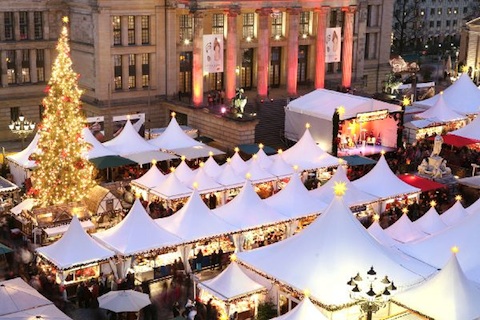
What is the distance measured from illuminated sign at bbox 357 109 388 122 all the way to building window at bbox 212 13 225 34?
1386 centimetres

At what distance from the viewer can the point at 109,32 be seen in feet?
189

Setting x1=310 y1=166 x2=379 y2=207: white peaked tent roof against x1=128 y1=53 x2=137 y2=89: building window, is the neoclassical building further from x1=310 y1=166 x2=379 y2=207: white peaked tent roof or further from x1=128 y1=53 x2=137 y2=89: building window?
x1=310 y1=166 x2=379 y2=207: white peaked tent roof

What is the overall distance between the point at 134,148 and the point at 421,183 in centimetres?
1587

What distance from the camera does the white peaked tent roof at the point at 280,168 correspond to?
4525 cm

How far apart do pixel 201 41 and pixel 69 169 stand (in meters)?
21.4

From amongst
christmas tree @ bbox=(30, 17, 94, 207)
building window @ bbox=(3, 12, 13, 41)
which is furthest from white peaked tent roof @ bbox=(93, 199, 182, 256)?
building window @ bbox=(3, 12, 13, 41)

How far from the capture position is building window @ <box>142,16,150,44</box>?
59281 millimetres

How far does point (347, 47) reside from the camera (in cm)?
6681

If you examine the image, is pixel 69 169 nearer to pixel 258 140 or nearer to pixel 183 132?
pixel 183 132

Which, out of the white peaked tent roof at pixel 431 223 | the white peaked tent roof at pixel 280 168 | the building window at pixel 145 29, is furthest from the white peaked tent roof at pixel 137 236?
the building window at pixel 145 29

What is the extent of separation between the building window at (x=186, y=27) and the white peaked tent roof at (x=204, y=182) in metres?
20.3

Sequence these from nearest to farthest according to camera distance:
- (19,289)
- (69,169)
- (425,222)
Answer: (19,289), (425,222), (69,169)

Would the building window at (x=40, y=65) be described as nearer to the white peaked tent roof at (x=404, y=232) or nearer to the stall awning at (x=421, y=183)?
the stall awning at (x=421, y=183)

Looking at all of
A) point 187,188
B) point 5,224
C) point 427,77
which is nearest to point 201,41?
point 187,188
